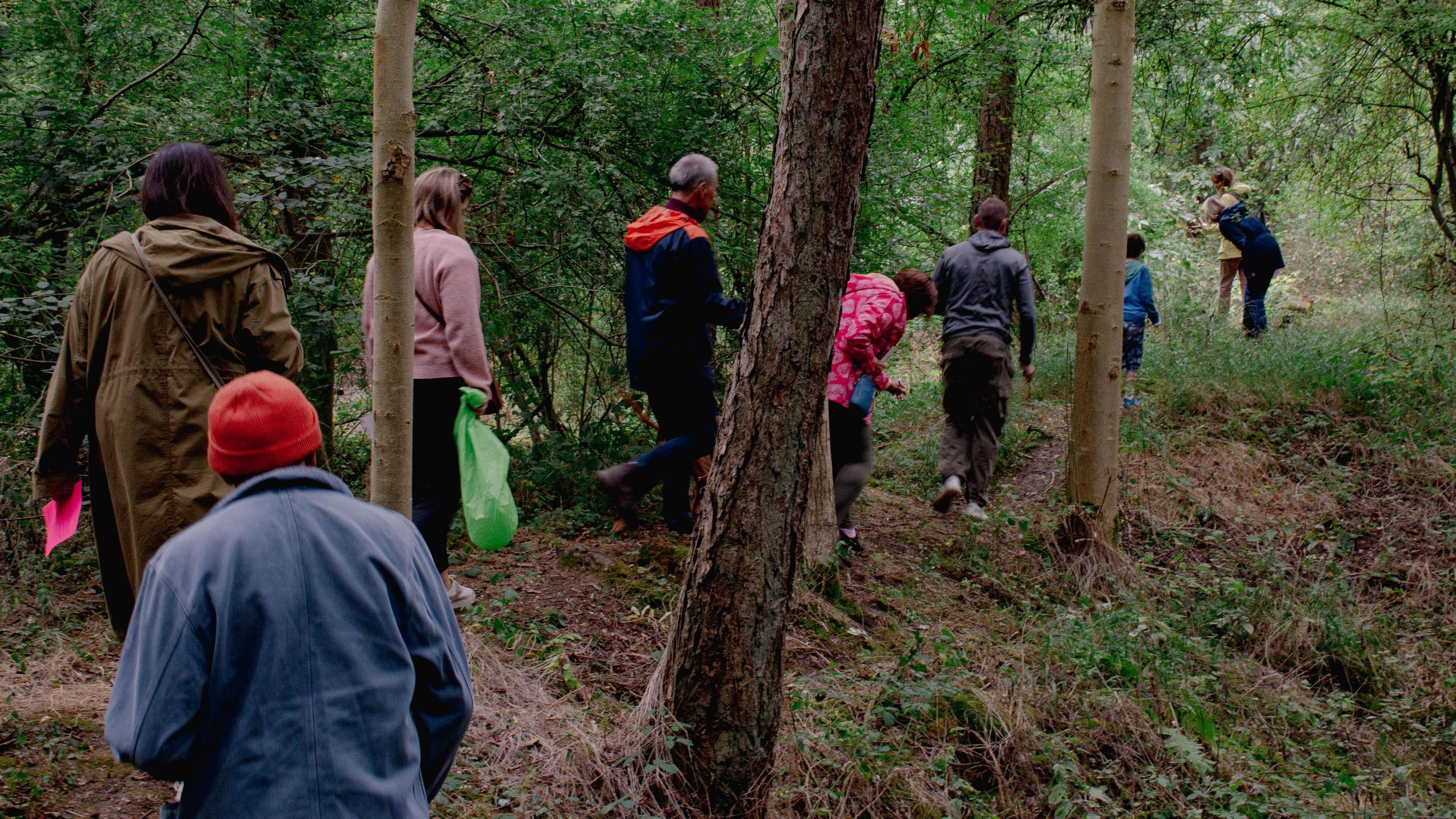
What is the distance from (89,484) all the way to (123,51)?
4.33m

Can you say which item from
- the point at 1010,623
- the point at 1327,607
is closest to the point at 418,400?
the point at 1010,623

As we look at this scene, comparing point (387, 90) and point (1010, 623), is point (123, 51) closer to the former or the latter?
point (387, 90)

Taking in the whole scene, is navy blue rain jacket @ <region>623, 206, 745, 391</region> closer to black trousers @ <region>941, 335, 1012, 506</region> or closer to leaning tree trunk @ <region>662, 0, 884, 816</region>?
leaning tree trunk @ <region>662, 0, 884, 816</region>

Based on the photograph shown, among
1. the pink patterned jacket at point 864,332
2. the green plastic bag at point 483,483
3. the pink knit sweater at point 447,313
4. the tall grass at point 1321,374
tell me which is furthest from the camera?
the tall grass at point 1321,374

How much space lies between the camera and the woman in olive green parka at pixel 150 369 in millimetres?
2943

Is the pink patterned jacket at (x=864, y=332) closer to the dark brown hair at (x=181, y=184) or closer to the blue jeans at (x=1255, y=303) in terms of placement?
the dark brown hair at (x=181, y=184)

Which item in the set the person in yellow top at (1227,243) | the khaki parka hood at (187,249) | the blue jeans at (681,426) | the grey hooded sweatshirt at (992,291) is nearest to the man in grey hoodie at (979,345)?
the grey hooded sweatshirt at (992,291)

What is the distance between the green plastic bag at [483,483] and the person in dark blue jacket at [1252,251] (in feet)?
31.5

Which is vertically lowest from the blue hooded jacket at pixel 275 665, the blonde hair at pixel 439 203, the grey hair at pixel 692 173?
the blue hooded jacket at pixel 275 665

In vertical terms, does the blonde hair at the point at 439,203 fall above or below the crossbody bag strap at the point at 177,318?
above

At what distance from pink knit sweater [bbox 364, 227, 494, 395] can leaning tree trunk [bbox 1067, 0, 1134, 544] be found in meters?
3.98

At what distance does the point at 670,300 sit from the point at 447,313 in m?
1.39

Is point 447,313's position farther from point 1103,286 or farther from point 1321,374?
point 1321,374

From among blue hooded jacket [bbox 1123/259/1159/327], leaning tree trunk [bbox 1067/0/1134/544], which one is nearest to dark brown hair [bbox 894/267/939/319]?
leaning tree trunk [bbox 1067/0/1134/544]
